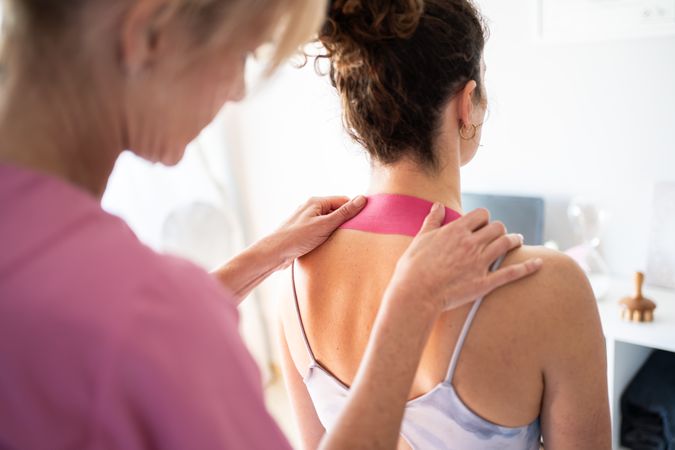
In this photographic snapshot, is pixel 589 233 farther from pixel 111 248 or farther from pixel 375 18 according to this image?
pixel 111 248

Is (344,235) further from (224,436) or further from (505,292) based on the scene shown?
(224,436)

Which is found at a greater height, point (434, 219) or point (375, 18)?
point (375, 18)

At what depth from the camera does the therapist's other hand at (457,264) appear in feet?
2.51

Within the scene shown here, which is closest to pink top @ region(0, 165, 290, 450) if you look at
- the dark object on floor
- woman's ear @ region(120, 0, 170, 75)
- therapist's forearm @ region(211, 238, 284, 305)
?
woman's ear @ region(120, 0, 170, 75)

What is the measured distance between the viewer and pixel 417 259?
2.58 ft

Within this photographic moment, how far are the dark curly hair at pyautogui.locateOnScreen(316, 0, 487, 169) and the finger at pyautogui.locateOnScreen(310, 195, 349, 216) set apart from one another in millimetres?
145

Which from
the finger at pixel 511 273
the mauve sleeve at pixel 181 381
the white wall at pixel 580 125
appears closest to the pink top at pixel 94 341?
the mauve sleeve at pixel 181 381

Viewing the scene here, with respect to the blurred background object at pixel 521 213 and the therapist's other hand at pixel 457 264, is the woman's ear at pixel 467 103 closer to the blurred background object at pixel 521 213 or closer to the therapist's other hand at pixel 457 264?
the therapist's other hand at pixel 457 264

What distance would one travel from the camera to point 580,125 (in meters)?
1.88

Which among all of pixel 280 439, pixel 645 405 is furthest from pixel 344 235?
pixel 645 405

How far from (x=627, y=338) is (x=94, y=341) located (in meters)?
1.47

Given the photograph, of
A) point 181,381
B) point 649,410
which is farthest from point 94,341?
point 649,410

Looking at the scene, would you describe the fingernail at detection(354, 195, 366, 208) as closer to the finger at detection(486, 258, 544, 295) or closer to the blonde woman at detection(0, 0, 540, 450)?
the finger at detection(486, 258, 544, 295)

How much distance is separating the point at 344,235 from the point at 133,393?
0.58 m
